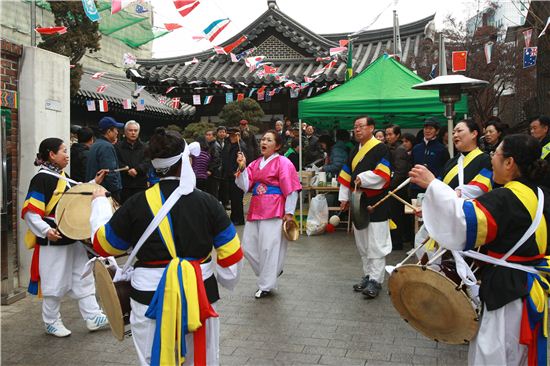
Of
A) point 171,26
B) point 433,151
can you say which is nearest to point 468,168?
point 433,151

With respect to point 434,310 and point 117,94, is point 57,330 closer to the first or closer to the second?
point 434,310

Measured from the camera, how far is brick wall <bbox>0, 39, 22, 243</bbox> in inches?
226

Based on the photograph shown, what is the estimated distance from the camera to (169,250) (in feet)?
9.70

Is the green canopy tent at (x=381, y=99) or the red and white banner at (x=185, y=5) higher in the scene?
the red and white banner at (x=185, y=5)

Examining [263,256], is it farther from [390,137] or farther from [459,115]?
[459,115]

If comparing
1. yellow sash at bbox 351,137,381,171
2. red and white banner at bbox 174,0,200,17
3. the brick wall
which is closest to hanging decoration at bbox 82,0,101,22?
red and white banner at bbox 174,0,200,17

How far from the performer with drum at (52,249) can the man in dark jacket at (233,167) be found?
19.0 feet

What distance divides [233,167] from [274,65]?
6962mm

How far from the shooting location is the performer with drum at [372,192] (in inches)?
225

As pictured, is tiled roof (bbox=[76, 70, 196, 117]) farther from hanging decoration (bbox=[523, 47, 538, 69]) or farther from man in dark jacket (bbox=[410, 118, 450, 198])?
hanging decoration (bbox=[523, 47, 538, 69])

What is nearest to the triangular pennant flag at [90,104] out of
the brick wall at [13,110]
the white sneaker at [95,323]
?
the brick wall at [13,110]

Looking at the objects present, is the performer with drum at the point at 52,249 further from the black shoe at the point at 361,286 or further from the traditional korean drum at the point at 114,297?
the black shoe at the point at 361,286

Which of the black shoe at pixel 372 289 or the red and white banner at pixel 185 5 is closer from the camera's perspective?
the black shoe at pixel 372 289

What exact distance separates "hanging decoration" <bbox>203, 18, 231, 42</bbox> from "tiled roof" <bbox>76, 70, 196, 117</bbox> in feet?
17.3
